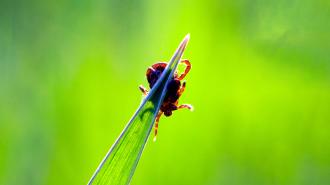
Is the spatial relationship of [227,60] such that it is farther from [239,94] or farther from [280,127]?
[280,127]

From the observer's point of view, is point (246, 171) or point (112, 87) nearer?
point (246, 171)

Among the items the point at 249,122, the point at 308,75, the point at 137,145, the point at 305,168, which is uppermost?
the point at 137,145

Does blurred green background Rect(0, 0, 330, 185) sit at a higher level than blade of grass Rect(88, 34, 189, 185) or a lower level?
lower

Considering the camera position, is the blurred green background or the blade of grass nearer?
the blade of grass

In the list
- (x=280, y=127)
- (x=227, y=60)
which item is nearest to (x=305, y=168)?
(x=280, y=127)

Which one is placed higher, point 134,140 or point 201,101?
point 134,140
